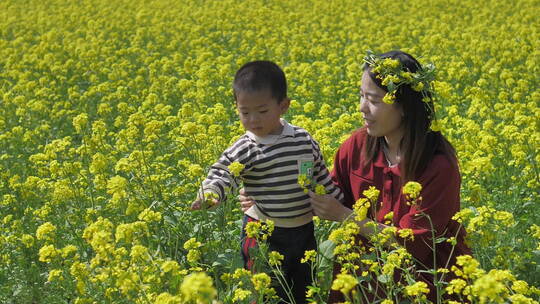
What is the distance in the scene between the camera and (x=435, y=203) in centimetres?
291

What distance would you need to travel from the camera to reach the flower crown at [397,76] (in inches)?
110

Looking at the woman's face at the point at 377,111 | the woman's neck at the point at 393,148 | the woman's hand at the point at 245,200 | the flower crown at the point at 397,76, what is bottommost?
the woman's hand at the point at 245,200

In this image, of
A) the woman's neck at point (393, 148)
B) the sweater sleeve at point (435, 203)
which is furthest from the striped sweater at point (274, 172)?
the sweater sleeve at point (435, 203)

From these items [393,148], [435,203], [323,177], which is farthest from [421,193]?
[323,177]

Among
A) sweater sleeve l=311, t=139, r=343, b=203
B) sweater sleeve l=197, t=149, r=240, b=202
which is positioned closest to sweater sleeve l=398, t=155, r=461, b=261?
sweater sleeve l=311, t=139, r=343, b=203

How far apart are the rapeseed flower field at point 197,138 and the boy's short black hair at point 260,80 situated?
43 cm

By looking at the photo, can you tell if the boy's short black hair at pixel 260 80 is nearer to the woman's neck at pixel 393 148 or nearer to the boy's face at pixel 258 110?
the boy's face at pixel 258 110

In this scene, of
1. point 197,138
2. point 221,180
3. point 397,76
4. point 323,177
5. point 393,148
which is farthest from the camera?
point 197,138

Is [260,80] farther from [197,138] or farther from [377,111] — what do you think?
[197,138]

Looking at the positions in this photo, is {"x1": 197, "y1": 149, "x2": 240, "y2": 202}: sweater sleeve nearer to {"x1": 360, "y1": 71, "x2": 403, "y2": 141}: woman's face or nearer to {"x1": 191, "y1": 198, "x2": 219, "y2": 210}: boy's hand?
{"x1": 191, "y1": 198, "x2": 219, "y2": 210}: boy's hand

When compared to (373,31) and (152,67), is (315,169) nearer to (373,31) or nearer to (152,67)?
(152,67)

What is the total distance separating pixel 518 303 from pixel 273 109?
130 cm

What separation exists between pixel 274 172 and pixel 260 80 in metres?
0.42

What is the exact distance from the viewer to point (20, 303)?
12.9 ft
